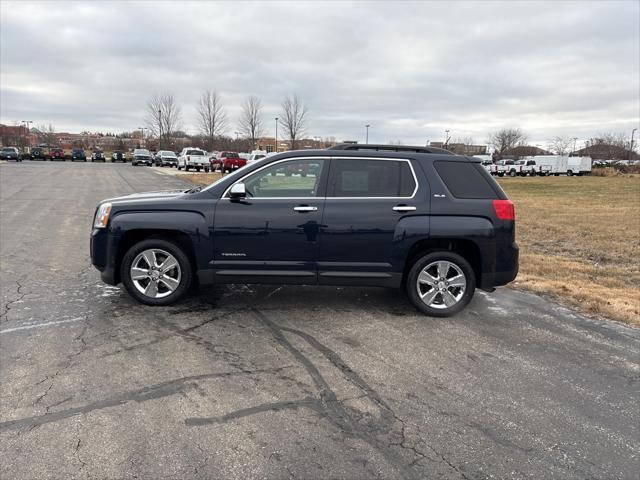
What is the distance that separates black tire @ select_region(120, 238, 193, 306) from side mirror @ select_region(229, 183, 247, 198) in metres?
0.89

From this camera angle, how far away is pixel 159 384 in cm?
360

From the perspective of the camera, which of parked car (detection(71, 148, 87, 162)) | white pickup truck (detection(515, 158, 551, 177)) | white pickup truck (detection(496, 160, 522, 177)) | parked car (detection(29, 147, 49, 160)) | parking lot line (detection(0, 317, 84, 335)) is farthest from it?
parked car (detection(29, 147, 49, 160))

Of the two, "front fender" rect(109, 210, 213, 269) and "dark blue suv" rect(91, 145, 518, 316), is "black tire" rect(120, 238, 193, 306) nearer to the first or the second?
"dark blue suv" rect(91, 145, 518, 316)

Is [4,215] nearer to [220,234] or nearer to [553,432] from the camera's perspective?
[220,234]

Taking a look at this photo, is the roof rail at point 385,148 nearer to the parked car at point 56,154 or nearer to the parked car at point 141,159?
the parked car at point 141,159

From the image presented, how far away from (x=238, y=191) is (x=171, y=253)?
3.45 feet

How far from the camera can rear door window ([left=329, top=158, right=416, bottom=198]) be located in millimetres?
5234

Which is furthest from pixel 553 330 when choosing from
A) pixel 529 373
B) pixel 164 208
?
pixel 164 208

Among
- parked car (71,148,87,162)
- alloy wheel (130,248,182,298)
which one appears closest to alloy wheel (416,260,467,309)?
alloy wheel (130,248,182,298)

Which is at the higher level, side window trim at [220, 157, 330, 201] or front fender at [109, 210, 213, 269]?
side window trim at [220, 157, 330, 201]

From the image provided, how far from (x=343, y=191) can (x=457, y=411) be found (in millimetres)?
2673

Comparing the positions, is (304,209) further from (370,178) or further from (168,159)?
(168,159)

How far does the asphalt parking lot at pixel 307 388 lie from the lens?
2781 mm

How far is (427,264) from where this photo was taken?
528cm
